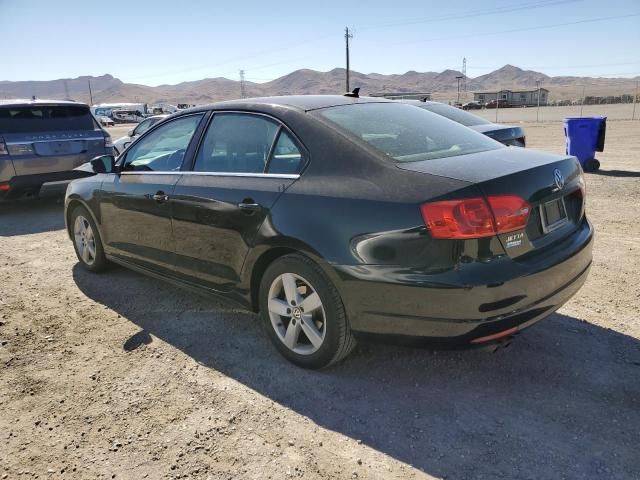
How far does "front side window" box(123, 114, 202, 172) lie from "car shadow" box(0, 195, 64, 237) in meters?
3.71

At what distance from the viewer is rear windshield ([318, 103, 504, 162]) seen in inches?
121

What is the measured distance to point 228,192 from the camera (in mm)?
3457

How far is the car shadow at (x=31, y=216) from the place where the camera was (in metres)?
7.53

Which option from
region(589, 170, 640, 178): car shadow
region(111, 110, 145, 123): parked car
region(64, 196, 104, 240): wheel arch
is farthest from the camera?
region(111, 110, 145, 123): parked car

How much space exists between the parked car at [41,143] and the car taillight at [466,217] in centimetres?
729

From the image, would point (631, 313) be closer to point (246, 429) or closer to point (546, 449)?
point (546, 449)

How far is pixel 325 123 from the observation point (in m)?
3.19

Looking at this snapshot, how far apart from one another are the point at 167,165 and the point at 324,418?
7.88ft

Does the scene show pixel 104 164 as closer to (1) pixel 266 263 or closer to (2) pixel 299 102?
(2) pixel 299 102

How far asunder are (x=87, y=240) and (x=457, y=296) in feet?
13.3

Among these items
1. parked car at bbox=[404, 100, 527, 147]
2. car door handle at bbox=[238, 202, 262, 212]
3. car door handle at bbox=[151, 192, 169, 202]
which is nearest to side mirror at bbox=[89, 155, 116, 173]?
car door handle at bbox=[151, 192, 169, 202]

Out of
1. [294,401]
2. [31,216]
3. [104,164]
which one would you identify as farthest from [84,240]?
[31,216]

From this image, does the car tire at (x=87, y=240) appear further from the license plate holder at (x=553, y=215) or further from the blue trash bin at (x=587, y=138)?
the blue trash bin at (x=587, y=138)

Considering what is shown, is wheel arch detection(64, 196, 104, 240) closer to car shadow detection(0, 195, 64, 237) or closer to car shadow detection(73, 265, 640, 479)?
car shadow detection(73, 265, 640, 479)
